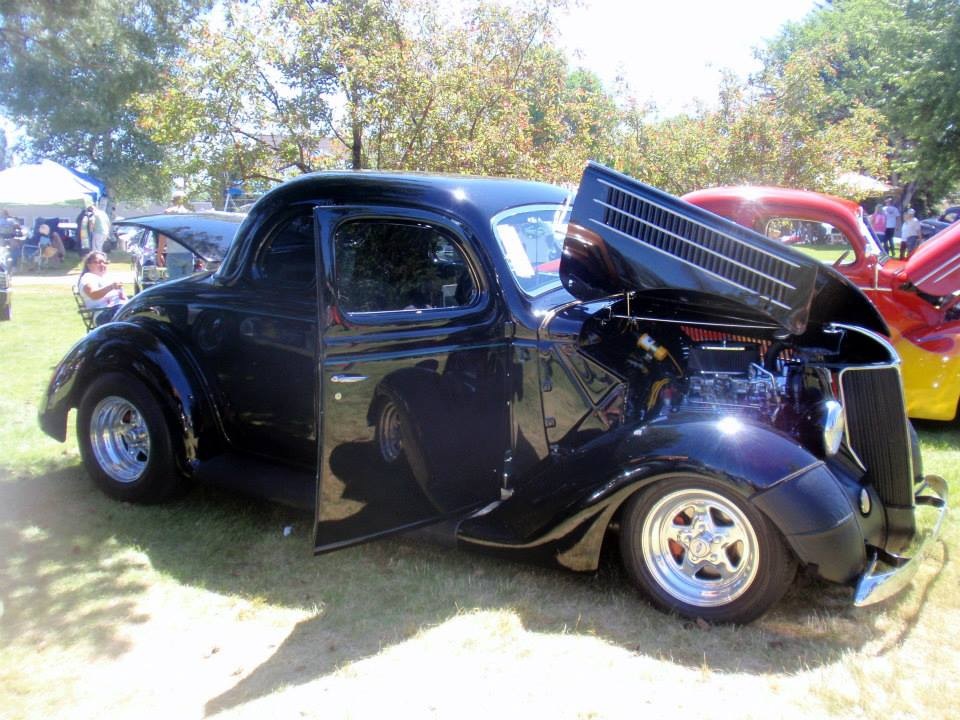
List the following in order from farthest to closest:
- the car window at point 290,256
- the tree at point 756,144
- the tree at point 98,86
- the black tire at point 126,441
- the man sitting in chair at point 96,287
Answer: the tree at point 756,144 → the man sitting in chair at point 96,287 → the tree at point 98,86 → the black tire at point 126,441 → the car window at point 290,256

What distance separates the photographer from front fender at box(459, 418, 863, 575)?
10.7 ft

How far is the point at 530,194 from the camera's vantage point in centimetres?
451

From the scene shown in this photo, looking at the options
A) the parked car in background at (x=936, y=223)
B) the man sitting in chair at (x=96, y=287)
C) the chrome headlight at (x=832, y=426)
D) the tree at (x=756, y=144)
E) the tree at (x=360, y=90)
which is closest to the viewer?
the chrome headlight at (x=832, y=426)

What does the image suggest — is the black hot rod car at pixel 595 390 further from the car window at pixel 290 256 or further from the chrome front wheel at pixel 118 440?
the chrome front wheel at pixel 118 440

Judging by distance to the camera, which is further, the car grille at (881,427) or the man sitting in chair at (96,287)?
the man sitting in chair at (96,287)

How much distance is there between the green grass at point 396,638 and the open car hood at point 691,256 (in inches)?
52.0

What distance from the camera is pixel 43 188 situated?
2078 cm

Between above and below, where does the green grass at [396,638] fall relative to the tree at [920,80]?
below

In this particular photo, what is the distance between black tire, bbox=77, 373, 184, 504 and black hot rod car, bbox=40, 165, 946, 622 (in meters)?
0.68

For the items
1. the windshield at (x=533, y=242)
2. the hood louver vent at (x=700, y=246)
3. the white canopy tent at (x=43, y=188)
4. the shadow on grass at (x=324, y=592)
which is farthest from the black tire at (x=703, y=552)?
the white canopy tent at (x=43, y=188)

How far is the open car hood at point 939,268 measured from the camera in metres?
6.12

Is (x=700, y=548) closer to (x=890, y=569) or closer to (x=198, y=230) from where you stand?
(x=890, y=569)

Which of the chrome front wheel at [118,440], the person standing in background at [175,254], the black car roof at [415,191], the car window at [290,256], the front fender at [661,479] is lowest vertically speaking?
the chrome front wheel at [118,440]

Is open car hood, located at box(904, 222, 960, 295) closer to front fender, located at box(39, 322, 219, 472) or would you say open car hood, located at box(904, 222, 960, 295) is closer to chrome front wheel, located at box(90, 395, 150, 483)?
front fender, located at box(39, 322, 219, 472)
